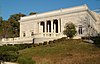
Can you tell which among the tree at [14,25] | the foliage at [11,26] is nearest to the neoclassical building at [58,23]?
the foliage at [11,26]

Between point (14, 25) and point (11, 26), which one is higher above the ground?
point (14, 25)

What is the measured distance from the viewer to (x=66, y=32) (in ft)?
141

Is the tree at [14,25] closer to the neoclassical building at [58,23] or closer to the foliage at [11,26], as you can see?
the foliage at [11,26]

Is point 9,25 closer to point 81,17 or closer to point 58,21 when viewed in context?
point 58,21

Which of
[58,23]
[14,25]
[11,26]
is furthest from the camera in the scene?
[11,26]

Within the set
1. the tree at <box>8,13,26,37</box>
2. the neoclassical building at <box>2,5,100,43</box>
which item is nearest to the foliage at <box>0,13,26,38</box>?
the tree at <box>8,13,26,37</box>

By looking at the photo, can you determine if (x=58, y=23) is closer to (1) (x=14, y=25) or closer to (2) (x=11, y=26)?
(1) (x=14, y=25)

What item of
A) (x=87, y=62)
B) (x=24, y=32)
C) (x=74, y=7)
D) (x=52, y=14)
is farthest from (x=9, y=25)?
(x=87, y=62)

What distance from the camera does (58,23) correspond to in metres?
54.9

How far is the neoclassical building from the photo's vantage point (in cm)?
4656

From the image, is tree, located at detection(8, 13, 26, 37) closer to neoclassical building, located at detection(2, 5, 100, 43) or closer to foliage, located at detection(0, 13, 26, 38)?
foliage, located at detection(0, 13, 26, 38)

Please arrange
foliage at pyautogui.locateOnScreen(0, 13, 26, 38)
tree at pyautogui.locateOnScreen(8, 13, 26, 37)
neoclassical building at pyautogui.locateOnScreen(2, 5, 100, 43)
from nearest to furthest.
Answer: neoclassical building at pyautogui.locateOnScreen(2, 5, 100, 43)
foliage at pyautogui.locateOnScreen(0, 13, 26, 38)
tree at pyautogui.locateOnScreen(8, 13, 26, 37)

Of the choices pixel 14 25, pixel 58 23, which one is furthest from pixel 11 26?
pixel 58 23

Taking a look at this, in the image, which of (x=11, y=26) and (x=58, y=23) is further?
(x=11, y=26)
